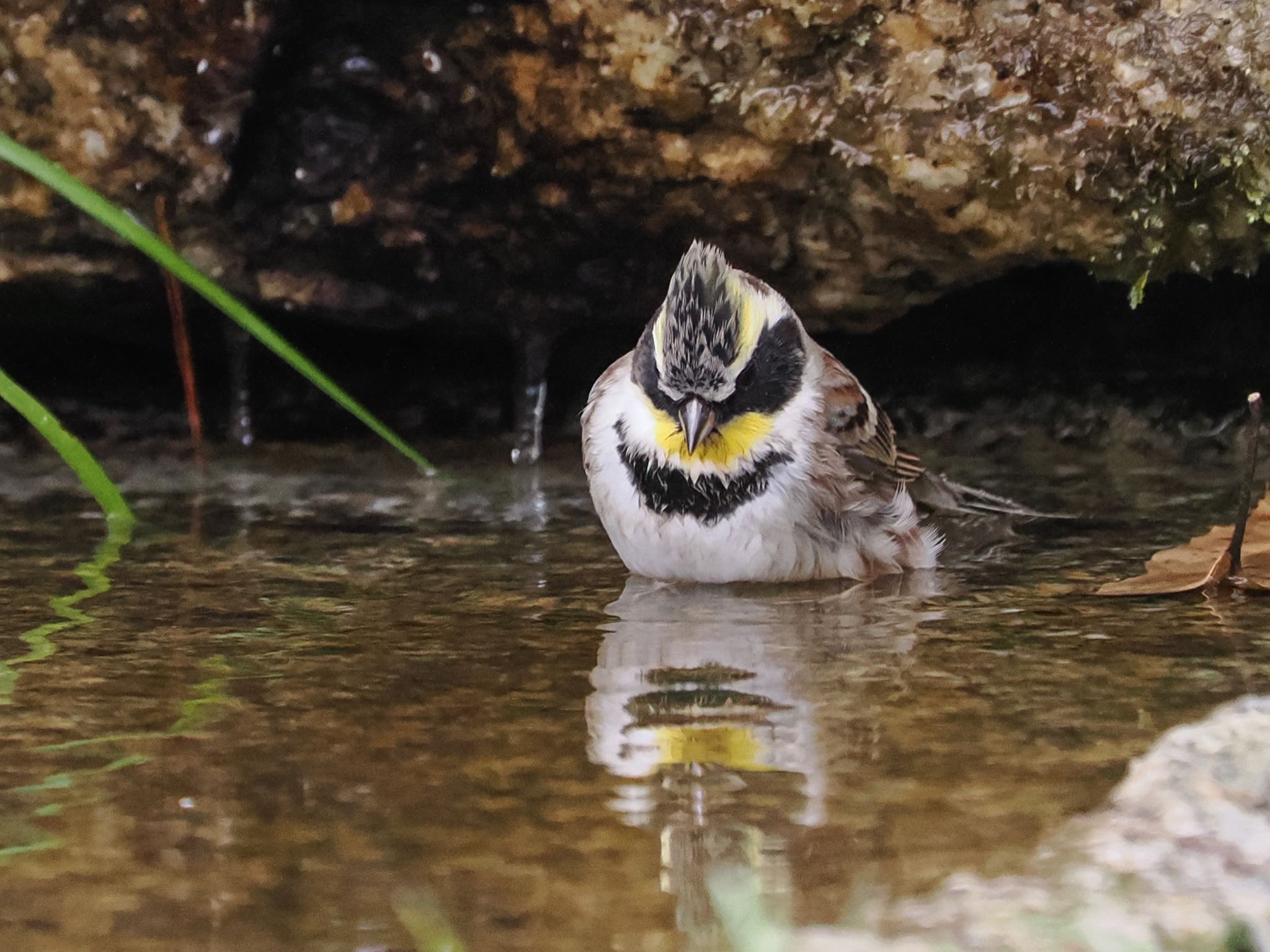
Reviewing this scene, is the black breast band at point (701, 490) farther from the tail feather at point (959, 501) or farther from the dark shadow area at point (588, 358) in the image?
the dark shadow area at point (588, 358)

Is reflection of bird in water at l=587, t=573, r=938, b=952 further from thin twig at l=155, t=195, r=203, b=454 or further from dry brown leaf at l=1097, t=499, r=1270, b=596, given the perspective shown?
thin twig at l=155, t=195, r=203, b=454

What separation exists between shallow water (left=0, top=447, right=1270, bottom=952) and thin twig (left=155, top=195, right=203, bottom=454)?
4.20 feet

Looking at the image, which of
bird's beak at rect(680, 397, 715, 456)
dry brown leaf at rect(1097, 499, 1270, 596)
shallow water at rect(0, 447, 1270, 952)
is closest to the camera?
shallow water at rect(0, 447, 1270, 952)

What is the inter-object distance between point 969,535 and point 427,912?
293cm

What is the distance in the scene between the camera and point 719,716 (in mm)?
2344

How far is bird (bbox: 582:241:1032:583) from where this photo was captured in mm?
3498

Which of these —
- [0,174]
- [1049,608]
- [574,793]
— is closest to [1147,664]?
[1049,608]

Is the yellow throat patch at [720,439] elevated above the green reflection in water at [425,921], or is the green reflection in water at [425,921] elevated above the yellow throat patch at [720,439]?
the yellow throat patch at [720,439]

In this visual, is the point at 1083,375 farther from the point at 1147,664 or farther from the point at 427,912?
the point at 427,912

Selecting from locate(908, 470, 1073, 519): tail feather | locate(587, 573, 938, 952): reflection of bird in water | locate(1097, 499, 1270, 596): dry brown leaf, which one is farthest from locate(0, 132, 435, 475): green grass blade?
locate(1097, 499, 1270, 596): dry brown leaf

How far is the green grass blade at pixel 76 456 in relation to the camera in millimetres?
3719

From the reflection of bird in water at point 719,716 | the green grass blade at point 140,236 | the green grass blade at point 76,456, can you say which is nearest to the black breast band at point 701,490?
the reflection of bird in water at point 719,716

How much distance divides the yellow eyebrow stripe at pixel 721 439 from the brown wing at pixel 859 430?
0.23 m

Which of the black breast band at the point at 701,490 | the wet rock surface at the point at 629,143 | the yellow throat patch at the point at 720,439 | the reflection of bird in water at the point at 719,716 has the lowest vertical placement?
the reflection of bird in water at the point at 719,716
